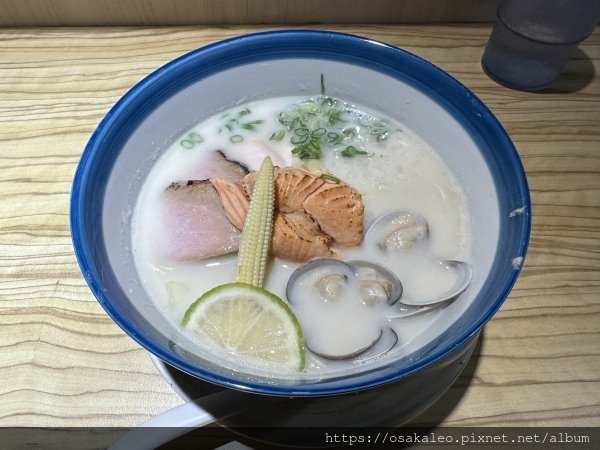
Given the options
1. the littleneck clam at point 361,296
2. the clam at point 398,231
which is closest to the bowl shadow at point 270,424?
the littleneck clam at point 361,296

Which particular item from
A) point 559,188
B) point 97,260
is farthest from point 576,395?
point 97,260

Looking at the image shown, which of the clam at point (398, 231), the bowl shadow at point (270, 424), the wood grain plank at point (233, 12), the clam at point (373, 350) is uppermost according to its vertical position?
the wood grain plank at point (233, 12)

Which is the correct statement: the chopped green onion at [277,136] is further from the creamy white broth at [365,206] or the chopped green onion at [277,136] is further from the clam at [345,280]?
the clam at [345,280]

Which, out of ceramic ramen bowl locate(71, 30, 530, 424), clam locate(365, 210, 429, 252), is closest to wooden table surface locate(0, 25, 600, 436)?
ceramic ramen bowl locate(71, 30, 530, 424)

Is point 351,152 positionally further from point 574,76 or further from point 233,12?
point 574,76

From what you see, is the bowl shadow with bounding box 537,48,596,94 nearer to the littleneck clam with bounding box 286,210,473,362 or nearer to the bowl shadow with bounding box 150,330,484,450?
the littleneck clam with bounding box 286,210,473,362

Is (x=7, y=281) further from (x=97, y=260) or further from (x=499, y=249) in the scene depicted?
(x=499, y=249)
